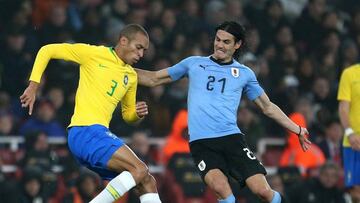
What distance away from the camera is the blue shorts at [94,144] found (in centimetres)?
1181

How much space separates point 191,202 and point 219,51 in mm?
4981

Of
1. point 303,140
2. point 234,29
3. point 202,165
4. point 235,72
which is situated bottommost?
point 202,165

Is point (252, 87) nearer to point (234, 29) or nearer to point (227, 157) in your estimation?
point (234, 29)

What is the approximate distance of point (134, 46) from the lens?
39.9 feet

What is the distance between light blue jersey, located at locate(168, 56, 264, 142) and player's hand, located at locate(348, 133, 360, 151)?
69.7 inches

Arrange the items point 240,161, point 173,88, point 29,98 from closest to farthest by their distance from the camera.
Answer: point 29,98
point 240,161
point 173,88

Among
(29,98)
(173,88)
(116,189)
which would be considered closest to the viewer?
(29,98)

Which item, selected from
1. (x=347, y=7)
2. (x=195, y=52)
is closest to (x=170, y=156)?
(x=195, y=52)

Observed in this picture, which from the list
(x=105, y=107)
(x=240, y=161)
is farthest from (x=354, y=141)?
(x=105, y=107)

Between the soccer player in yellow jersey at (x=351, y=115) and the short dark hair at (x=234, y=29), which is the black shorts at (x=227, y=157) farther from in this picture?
the soccer player in yellow jersey at (x=351, y=115)

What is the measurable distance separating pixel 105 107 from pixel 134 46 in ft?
2.19

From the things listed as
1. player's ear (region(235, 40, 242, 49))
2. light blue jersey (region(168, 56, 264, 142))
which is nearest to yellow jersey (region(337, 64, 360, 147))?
light blue jersey (region(168, 56, 264, 142))

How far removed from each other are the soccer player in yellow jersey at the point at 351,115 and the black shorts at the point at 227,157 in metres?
2.05

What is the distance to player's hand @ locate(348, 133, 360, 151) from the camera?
1378 centimetres
